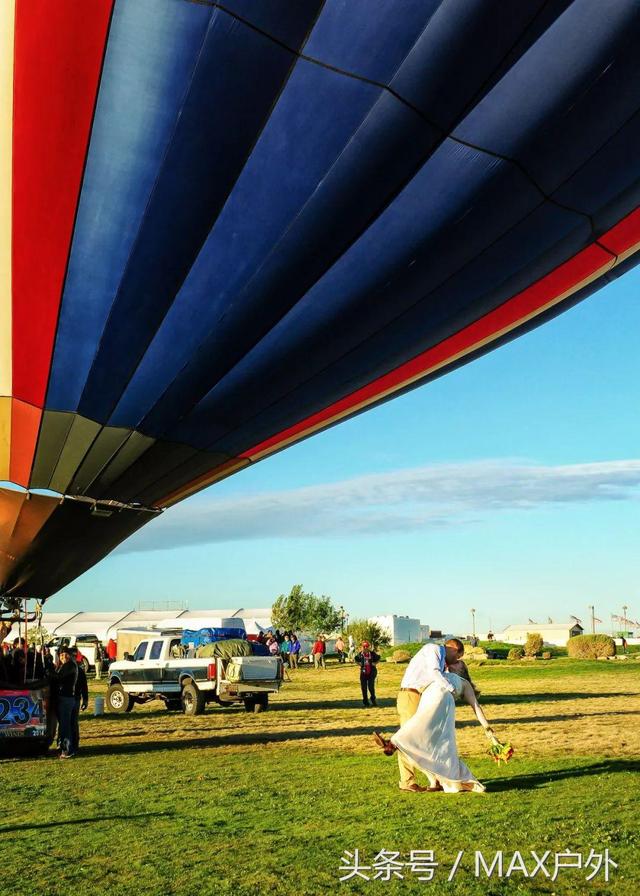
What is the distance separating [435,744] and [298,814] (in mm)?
1569

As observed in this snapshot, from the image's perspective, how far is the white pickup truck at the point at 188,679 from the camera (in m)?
21.4

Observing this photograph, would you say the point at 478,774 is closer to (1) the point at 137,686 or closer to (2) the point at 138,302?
(2) the point at 138,302

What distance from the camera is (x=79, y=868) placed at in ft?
22.6

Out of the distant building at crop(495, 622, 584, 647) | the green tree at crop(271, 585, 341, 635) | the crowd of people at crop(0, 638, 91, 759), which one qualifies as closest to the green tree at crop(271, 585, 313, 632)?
the green tree at crop(271, 585, 341, 635)

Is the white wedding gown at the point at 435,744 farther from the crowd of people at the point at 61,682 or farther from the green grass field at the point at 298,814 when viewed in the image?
the crowd of people at the point at 61,682

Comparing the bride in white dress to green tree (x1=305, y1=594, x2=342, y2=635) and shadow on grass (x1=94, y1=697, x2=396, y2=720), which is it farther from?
green tree (x1=305, y1=594, x2=342, y2=635)

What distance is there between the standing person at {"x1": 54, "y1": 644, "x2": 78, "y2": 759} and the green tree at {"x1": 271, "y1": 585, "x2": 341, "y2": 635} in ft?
210

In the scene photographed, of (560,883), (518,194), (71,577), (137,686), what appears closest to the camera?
(560,883)

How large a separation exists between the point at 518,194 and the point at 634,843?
552 centimetres

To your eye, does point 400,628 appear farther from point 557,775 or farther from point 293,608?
point 557,775

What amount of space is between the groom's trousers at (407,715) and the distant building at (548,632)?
281 feet

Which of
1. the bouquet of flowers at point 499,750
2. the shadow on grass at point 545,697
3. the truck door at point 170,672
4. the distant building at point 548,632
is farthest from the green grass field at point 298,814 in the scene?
the distant building at point 548,632

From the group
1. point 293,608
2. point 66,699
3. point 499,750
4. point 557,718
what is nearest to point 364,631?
point 293,608

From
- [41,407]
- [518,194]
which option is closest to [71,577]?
[41,407]
